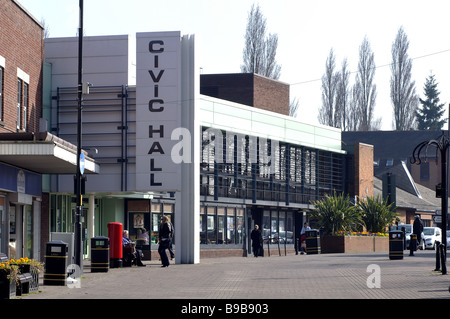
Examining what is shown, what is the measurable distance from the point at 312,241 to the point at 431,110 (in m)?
88.5

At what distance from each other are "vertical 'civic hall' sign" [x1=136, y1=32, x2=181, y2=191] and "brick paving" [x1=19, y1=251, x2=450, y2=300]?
477cm

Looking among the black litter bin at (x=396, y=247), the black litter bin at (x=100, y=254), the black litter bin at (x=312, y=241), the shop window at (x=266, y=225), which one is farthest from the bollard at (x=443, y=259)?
the shop window at (x=266, y=225)

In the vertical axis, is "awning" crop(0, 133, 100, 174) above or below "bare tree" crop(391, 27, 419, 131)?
below

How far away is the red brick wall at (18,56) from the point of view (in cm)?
2736

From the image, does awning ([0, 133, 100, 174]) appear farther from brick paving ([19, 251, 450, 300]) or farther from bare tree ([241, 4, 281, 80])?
bare tree ([241, 4, 281, 80])

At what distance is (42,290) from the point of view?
66.9 feet

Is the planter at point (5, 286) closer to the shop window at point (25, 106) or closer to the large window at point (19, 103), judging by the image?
the large window at point (19, 103)

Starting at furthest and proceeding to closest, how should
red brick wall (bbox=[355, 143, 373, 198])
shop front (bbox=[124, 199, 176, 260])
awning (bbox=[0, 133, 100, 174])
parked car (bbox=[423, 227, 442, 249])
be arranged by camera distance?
parked car (bbox=[423, 227, 442, 249])
red brick wall (bbox=[355, 143, 373, 198])
shop front (bbox=[124, 199, 176, 260])
awning (bbox=[0, 133, 100, 174])

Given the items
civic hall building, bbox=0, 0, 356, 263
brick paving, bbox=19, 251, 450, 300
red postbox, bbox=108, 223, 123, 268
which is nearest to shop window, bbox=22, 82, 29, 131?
civic hall building, bbox=0, 0, 356, 263

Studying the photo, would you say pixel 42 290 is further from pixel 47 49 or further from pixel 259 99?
pixel 259 99

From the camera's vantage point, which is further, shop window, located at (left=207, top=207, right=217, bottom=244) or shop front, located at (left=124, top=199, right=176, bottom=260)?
shop window, located at (left=207, top=207, right=217, bottom=244)

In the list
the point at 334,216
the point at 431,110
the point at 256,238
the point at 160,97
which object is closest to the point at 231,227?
the point at 256,238

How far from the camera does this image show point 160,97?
3419 cm

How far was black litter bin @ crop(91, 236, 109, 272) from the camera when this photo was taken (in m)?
27.7
